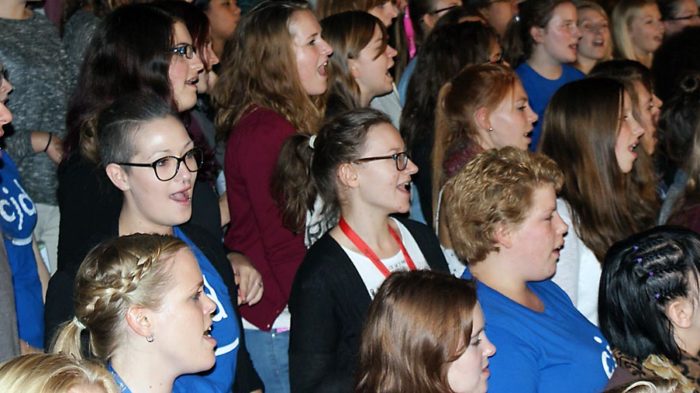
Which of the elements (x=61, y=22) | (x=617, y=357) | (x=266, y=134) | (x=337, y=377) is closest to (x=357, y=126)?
(x=266, y=134)

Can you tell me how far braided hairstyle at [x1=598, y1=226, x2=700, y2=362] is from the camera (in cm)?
284

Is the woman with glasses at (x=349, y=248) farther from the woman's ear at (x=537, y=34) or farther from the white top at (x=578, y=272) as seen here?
the woman's ear at (x=537, y=34)

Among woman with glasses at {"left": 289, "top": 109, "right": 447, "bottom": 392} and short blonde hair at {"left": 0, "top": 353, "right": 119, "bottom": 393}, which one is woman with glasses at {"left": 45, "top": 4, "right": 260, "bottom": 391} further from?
short blonde hair at {"left": 0, "top": 353, "right": 119, "bottom": 393}

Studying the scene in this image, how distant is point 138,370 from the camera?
8.01ft

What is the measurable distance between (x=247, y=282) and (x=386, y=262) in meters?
0.44

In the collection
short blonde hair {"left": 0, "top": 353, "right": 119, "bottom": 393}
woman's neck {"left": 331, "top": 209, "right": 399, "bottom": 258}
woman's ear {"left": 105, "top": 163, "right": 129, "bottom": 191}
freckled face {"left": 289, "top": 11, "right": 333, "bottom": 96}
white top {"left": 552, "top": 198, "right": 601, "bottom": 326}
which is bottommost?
white top {"left": 552, "top": 198, "right": 601, "bottom": 326}

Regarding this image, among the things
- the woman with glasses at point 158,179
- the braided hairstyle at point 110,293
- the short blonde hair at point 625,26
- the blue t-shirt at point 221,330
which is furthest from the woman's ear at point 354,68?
the short blonde hair at point 625,26

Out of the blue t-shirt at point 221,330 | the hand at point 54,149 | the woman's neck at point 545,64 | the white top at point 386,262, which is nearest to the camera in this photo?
the blue t-shirt at point 221,330

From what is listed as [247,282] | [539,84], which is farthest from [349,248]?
[539,84]

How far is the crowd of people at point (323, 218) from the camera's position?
2531mm

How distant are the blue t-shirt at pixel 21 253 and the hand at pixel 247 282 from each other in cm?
63

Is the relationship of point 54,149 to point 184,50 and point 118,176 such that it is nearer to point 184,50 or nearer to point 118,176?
point 184,50

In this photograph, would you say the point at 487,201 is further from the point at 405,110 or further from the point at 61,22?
the point at 61,22

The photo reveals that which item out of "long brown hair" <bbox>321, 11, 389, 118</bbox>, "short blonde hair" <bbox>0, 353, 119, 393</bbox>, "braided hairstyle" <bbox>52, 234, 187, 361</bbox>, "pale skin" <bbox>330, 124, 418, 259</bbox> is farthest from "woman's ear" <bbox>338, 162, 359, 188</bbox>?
"short blonde hair" <bbox>0, 353, 119, 393</bbox>
